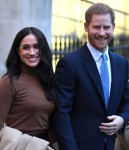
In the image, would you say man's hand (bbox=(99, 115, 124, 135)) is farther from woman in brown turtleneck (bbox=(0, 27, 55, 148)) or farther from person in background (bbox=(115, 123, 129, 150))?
woman in brown turtleneck (bbox=(0, 27, 55, 148))

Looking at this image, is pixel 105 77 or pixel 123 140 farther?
pixel 123 140

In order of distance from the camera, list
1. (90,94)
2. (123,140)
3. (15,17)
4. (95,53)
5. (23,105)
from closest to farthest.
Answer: (23,105)
(90,94)
(95,53)
(123,140)
(15,17)

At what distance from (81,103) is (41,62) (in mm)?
459

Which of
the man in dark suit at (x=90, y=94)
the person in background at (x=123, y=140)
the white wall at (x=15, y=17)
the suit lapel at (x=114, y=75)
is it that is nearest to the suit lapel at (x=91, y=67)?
the man in dark suit at (x=90, y=94)

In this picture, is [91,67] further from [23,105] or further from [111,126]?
[23,105]

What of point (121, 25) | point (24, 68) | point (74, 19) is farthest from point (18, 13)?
point (121, 25)

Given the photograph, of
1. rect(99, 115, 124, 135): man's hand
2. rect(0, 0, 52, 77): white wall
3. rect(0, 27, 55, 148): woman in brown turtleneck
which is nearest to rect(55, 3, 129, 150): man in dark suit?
rect(99, 115, 124, 135): man's hand

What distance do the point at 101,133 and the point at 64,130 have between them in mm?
360

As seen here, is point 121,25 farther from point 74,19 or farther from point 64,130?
point 64,130

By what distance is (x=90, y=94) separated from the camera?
3.78 m

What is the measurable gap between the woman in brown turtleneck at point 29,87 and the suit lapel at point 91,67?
0.93 feet

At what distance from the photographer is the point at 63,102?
372 cm

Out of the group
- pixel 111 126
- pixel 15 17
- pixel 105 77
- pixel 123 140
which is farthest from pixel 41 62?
pixel 15 17

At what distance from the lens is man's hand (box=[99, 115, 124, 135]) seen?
383cm
